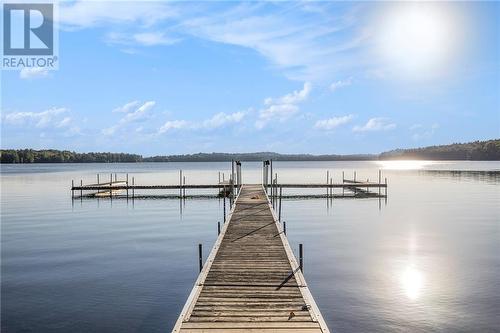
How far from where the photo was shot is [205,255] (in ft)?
85.5

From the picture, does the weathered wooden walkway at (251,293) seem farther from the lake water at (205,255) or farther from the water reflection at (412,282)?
the water reflection at (412,282)

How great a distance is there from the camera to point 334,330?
15297 mm

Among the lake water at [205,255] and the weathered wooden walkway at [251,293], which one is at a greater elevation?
the weathered wooden walkway at [251,293]

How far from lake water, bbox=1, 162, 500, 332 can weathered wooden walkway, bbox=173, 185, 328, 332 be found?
94.0 inches

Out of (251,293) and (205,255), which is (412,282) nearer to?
(251,293)

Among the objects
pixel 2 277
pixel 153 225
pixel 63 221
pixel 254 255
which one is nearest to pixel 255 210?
pixel 153 225

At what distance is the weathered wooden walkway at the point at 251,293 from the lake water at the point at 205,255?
2387 millimetres

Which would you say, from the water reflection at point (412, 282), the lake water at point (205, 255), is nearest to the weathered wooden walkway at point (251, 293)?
the lake water at point (205, 255)

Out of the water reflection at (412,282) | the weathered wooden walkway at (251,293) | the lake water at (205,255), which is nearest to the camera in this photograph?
the weathered wooden walkway at (251,293)

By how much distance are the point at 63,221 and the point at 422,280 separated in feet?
95.6

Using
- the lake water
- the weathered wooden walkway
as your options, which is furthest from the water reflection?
the weathered wooden walkway

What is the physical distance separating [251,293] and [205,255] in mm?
13065

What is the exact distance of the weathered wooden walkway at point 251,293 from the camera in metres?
11.1

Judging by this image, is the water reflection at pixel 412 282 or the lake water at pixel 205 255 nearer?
the lake water at pixel 205 255
